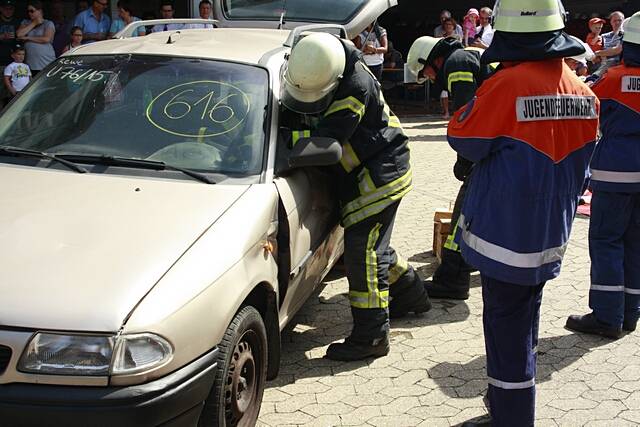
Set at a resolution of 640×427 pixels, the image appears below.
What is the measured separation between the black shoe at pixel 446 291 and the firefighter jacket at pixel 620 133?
124cm

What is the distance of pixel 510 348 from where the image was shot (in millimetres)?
3363

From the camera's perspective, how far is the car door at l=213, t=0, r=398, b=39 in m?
5.48

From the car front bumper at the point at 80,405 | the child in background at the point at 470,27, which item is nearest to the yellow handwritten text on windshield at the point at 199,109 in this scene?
the car front bumper at the point at 80,405

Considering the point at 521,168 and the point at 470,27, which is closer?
the point at 521,168

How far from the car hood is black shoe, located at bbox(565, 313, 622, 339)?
2586 millimetres

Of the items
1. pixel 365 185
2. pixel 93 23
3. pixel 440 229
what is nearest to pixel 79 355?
pixel 365 185

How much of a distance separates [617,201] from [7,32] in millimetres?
9793

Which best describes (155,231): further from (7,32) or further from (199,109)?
(7,32)

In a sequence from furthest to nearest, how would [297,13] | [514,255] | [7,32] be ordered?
[7,32] < [297,13] < [514,255]

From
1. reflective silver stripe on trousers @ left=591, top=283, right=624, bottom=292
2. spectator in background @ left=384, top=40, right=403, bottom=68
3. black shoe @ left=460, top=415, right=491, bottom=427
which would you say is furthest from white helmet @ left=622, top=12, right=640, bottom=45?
spectator in background @ left=384, top=40, right=403, bottom=68

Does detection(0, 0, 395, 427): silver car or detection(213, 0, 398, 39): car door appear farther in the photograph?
detection(213, 0, 398, 39): car door

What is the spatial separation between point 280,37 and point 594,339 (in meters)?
2.79

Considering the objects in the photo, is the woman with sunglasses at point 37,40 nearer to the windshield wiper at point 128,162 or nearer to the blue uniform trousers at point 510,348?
the windshield wiper at point 128,162

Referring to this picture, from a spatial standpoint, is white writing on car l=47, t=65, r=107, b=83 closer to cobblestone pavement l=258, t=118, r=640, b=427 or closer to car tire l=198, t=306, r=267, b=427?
car tire l=198, t=306, r=267, b=427
